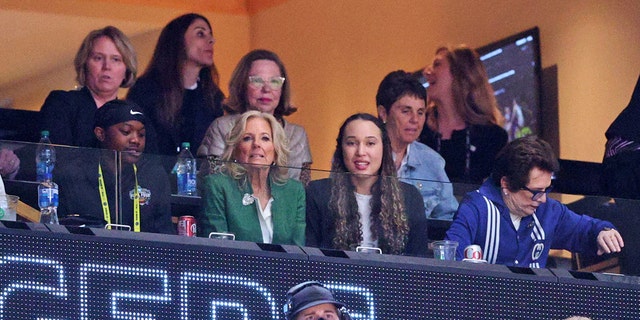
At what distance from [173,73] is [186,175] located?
2.41 meters

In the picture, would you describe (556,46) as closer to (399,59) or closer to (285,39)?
(399,59)

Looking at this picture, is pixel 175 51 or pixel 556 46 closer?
pixel 175 51

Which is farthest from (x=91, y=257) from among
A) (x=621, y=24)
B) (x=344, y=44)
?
(x=344, y=44)

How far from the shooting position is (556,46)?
1249 centimetres

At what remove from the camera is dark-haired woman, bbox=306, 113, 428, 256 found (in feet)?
26.1

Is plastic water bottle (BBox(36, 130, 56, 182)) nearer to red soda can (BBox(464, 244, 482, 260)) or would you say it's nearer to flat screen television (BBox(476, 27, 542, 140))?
red soda can (BBox(464, 244, 482, 260))

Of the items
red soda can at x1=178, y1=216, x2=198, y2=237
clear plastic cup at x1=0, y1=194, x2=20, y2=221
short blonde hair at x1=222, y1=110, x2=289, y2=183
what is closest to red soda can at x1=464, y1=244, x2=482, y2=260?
short blonde hair at x1=222, y1=110, x2=289, y2=183

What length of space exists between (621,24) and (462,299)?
4.56 metres

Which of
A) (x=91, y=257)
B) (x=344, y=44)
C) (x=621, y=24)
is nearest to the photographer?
(x=91, y=257)

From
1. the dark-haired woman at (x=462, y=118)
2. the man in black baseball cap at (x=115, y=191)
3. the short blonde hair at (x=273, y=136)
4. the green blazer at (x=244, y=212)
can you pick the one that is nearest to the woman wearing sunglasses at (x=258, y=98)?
the short blonde hair at (x=273, y=136)

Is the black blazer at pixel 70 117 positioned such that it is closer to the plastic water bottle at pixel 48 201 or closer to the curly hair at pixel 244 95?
the curly hair at pixel 244 95

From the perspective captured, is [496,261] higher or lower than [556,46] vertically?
lower

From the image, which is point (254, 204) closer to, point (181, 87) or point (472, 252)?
point (472, 252)

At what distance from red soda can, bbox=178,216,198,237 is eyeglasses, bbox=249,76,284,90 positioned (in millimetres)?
1874
